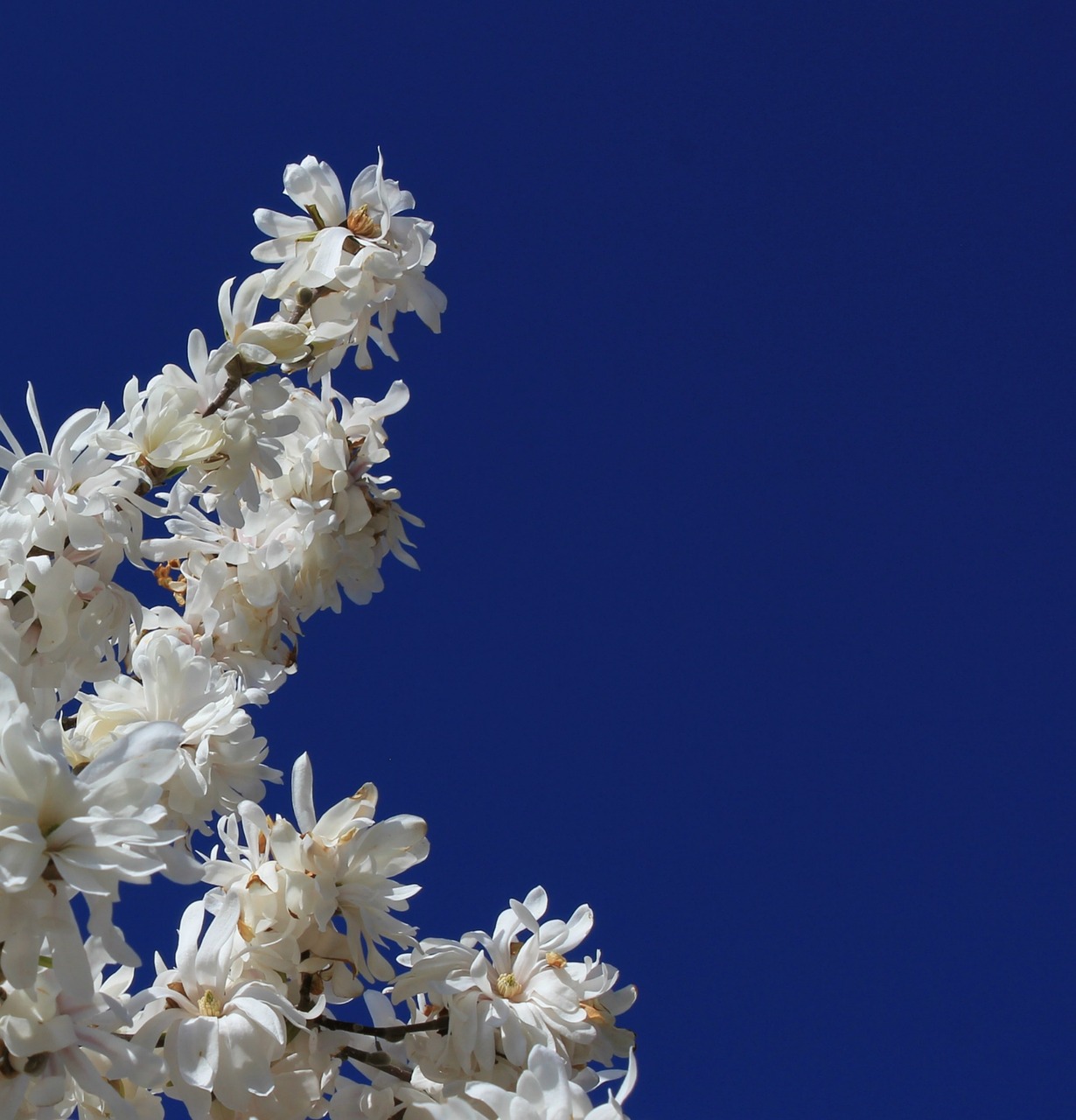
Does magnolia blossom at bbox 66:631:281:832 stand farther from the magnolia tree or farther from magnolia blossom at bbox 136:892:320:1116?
magnolia blossom at bbox 136:892:320:1116

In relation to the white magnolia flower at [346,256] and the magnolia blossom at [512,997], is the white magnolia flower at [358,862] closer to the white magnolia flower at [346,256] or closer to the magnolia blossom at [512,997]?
the magnolia blossom at [512,997]

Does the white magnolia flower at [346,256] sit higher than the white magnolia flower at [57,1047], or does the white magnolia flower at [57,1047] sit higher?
the white magnolia flower at [346,256]

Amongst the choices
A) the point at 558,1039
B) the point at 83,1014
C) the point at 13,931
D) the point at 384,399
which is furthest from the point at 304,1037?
the point at 384,399

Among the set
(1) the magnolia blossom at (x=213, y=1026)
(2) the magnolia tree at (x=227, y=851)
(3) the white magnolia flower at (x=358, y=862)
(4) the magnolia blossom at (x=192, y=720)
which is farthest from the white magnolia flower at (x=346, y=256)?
(1) the magnolia blossom at (x=213, y=1026)

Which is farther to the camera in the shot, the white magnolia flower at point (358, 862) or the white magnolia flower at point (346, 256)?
the white magnolia flower at point (346, 256)

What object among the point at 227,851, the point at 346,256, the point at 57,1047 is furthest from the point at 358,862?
the point at 346,256

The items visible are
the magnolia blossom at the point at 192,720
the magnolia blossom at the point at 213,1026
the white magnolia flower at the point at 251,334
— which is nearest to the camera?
the magnolia blossom at the point at 213,1026

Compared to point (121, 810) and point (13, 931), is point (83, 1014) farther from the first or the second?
point (121, 810)

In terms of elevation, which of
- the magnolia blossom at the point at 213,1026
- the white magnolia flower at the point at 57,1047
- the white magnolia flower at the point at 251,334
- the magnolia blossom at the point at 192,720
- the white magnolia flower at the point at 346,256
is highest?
the white magnolia flower at the point at 346,256
